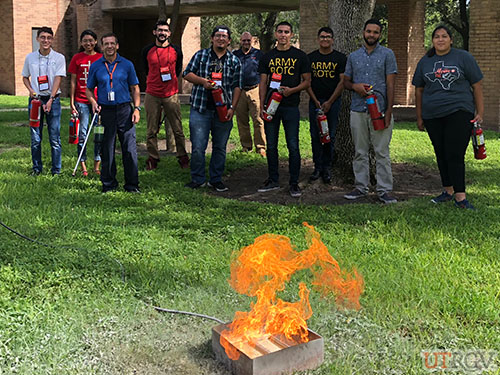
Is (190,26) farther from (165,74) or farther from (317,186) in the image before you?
(317,186)

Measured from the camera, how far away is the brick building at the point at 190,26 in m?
14.5

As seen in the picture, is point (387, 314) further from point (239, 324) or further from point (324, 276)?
point (239, 324)

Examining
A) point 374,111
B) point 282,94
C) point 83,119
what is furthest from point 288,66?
point 83,119

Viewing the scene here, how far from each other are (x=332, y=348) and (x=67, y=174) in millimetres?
6182

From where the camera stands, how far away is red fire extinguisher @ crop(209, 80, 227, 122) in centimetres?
800

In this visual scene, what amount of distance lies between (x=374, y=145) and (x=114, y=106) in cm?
324

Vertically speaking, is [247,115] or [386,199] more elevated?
[247,115]

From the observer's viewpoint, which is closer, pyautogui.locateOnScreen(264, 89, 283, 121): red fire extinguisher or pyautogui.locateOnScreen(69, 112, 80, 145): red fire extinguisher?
pyautogui.locateOnScreen(264, 89, 283, 121): red fire extinguisher

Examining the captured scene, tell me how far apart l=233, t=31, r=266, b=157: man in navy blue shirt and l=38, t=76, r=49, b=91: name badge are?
3076mm

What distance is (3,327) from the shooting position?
12.6 feet

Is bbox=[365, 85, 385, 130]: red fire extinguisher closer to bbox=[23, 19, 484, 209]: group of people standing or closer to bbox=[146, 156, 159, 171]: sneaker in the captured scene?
bbox=[23, 19, 484, 209]: group of people standing

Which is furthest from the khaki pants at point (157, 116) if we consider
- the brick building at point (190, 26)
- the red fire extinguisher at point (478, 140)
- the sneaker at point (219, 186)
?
the brick building at point (190, 26)

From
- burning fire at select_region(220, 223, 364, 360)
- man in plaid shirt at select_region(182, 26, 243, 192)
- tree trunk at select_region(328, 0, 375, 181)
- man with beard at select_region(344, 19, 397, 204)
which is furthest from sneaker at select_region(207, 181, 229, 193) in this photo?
burning fire at select_region(220, 223, 364, 360)

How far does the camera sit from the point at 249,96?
10594 millimetres
